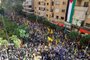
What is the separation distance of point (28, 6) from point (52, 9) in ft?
36.2

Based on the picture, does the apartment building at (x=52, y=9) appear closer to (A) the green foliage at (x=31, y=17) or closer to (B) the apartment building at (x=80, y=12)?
(A) the green foliage at (x=31, y=17)

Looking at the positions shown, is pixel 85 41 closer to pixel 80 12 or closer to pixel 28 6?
pixel 80 12

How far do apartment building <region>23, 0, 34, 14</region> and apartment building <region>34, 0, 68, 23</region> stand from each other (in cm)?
246

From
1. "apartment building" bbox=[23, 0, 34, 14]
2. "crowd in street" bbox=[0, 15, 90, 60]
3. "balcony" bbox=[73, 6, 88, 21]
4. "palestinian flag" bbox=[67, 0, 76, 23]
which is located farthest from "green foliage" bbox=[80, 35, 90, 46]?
"apartment building" bbox=[23, 0, 34, 14]

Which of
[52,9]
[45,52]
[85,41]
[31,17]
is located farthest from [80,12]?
[31,17]

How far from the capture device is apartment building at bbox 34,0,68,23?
110 ft

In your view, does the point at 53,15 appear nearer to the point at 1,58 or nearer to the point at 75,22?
the point at 75,22

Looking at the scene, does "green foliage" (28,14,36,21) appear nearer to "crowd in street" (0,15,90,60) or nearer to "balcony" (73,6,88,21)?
"balcony" (73,6,88,21)

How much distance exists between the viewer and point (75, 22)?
30.1m

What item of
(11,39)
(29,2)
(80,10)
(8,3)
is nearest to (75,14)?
A: (80,10)

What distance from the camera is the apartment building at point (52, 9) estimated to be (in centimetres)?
3353

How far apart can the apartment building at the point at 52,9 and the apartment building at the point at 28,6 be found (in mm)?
2462

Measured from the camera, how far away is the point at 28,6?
4566cm

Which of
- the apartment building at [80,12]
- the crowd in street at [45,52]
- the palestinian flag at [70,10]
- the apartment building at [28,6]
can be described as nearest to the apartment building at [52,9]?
the palestinian flag at [70,10]
